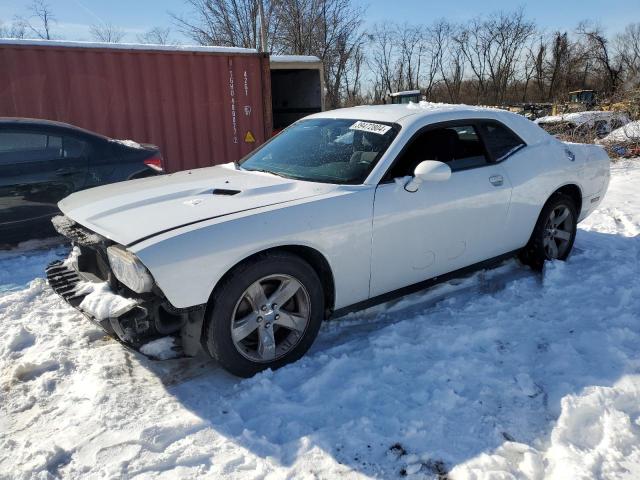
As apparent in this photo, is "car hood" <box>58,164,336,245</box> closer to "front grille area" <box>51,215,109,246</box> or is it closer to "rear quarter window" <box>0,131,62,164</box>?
"front grille area" <box>51,215,109,246</box>

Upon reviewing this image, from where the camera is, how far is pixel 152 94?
8234 millimetres

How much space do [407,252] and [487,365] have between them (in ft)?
2.81

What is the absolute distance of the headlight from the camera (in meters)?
2.53

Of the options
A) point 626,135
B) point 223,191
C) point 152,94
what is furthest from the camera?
point 626,135

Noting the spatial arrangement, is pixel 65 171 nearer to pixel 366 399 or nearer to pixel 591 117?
pixel 366 399

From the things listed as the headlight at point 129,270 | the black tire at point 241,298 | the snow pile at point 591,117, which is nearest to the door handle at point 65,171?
the headlight at point 129,270

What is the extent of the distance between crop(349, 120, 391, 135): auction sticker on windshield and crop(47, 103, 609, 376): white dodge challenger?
1 cm

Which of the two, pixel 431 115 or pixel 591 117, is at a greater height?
pixel 431 115

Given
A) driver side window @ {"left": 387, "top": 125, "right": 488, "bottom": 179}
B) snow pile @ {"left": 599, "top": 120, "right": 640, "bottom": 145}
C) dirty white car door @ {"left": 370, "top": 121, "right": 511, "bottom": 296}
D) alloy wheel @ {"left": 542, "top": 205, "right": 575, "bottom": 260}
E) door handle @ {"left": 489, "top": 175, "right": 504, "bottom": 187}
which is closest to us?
dirty white car door @ {"left": 370, "top": 121, "right": 511, "bottom": 296}

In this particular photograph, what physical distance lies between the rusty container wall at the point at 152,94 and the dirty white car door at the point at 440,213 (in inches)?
233

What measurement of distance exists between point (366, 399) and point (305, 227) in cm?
99

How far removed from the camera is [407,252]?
339 centimetres

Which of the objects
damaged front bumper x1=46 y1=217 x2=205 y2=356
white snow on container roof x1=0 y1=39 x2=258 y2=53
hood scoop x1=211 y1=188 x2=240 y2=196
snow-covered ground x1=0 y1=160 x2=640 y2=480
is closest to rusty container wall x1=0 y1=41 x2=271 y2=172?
white snow on container roof x1=0 y1=39 x2=258 y2=53

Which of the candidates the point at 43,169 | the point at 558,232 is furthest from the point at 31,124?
the point at 558,232
